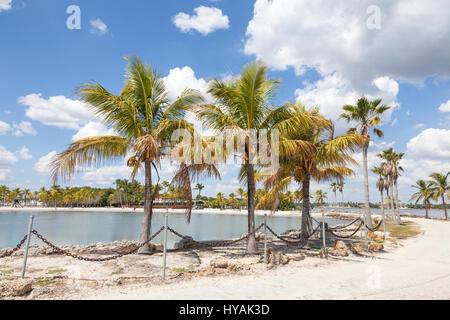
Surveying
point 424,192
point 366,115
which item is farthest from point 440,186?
point 366,115

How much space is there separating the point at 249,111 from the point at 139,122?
443 centimetres

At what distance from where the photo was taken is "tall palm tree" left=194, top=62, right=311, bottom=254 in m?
9.80

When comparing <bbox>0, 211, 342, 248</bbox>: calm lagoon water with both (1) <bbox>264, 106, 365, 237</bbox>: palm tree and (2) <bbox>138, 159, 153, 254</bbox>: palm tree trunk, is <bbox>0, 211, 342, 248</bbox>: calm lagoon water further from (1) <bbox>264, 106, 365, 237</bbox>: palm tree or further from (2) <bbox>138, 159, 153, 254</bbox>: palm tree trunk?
(1) <bbox>264, 106, 365, 237</bbox>: palm tree

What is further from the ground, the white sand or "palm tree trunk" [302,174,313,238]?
"palm tree trunk" [302,174,313,238]

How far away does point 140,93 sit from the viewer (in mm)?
10328

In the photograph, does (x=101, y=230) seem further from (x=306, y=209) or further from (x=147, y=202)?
(x=306, y=209)

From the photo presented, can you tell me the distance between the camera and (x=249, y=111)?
399 inches

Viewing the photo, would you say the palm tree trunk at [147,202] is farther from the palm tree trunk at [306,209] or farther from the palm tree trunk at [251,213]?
the palm tree trunk at [306,209]

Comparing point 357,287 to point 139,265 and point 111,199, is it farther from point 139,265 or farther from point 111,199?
point 111,199

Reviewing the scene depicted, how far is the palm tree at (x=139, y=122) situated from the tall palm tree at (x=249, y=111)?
3.32ft

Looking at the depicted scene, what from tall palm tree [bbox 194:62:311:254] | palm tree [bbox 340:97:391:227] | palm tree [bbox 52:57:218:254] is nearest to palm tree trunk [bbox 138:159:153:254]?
palm tree [bbox 52:57:218:254]

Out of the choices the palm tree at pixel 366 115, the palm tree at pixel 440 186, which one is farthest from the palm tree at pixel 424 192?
the palm tree at pixel 366 115

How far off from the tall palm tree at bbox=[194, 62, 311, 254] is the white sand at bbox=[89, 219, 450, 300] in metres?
3.00
